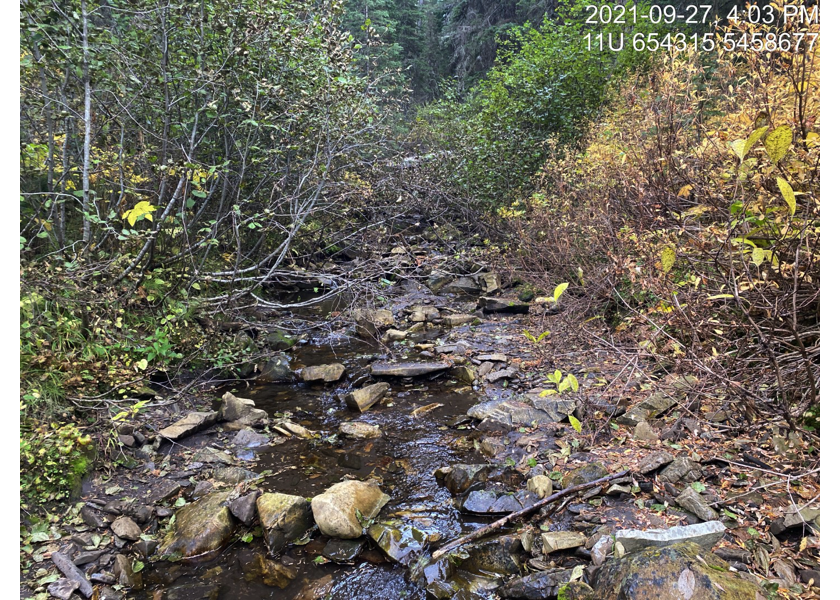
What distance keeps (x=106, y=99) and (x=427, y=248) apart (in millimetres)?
7771

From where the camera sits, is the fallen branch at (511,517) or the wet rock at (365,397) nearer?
the fallen branch at (511,517)

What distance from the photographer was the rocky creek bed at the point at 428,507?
279cm

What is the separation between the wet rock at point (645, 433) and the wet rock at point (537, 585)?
1726mm

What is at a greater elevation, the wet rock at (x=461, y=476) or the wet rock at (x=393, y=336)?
the wet rock at (x=393, y=336)

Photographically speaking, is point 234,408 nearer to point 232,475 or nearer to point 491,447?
point 232,475

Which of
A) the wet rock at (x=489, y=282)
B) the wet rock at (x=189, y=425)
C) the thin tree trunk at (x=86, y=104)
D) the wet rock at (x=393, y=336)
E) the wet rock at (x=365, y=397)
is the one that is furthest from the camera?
the wet rock at (x=489, y=282)

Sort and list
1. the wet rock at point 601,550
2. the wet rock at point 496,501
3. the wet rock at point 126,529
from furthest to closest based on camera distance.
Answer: the wet rock at point 496,501 → the wet rock at point 126,529 → the wet rock at point 601,550

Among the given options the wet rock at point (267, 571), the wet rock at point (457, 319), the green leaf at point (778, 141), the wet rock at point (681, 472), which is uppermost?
the green leaf at point (778, 141)

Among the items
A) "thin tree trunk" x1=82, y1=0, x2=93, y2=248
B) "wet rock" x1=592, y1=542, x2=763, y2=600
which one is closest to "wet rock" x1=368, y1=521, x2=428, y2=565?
"wet rock" x1=592, y1=542, x2=763, y2=600

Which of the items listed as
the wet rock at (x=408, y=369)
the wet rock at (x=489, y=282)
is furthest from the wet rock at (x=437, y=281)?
the wet rock at (x=408, y=369)

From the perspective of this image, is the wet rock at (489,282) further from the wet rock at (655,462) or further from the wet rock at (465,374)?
the wet rock at (655,462)

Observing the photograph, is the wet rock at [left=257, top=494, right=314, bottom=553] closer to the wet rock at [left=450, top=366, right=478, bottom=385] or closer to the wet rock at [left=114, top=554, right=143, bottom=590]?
the wet rock at [left=114, top=554, right=143, bottom=590]

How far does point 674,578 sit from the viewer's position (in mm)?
2371

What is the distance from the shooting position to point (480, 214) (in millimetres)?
12031
